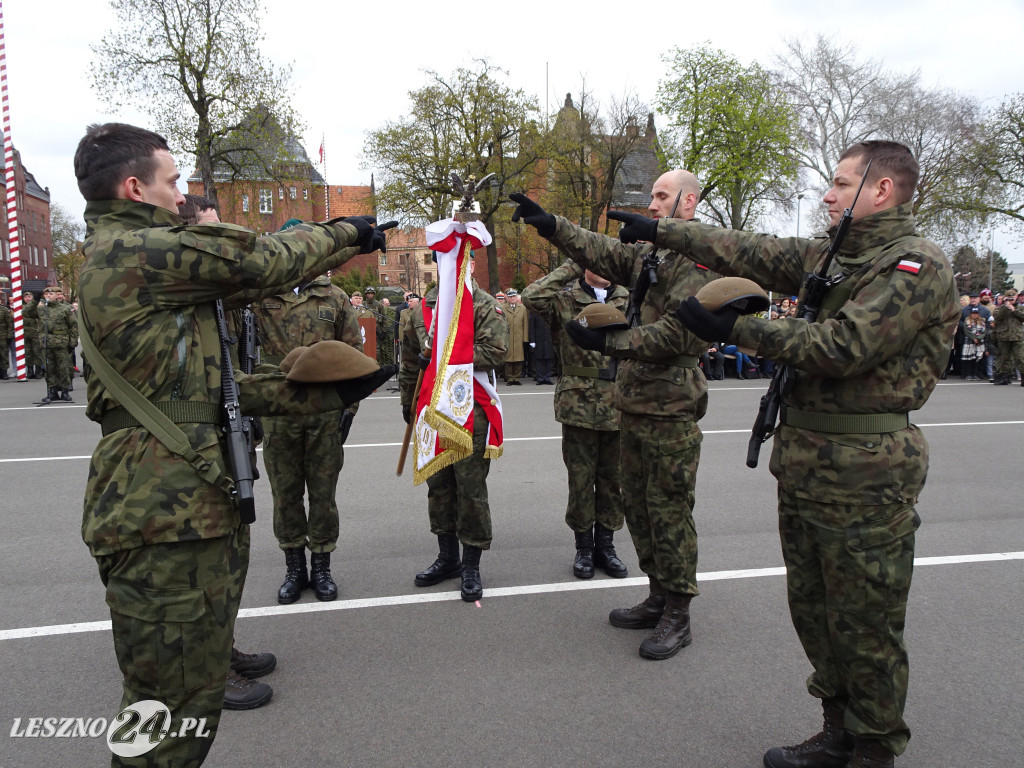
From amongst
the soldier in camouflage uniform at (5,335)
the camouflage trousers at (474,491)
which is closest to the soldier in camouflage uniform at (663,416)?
the camouflage trousers at (474,491)

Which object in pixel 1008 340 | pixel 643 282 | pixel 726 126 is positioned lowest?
pixel 1008 340

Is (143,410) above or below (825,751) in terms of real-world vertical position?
above

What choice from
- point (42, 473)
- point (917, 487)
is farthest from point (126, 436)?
point (42, 473)

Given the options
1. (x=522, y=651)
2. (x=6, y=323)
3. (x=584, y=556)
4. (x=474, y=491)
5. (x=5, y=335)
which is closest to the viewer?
(x=522, y=651)

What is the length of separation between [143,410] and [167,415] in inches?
2.7

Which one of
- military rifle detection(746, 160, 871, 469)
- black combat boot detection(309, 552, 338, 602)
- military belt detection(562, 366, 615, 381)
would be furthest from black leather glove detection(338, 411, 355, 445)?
military rifle detection(746, 160, 871, 469)

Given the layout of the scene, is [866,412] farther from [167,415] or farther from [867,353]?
[167,415]

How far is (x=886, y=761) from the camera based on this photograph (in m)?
2.53

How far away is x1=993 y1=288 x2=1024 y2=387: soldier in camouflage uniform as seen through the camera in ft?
49.6

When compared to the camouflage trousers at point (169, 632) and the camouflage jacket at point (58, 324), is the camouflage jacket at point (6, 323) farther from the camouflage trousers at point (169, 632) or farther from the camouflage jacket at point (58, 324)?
the camouflage trousers at point (169, 632)

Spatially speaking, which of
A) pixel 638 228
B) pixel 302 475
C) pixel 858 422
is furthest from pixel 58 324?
pixel 858 422

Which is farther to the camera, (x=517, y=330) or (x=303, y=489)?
(x=517, y=330)

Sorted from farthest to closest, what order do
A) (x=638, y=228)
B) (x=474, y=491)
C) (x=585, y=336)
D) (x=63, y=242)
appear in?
(x=63, y=242)
(x=474, y=491)
(x=585, y=336)
(x=638, y=228)

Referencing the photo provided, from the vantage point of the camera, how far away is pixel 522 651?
3682 millimetres
